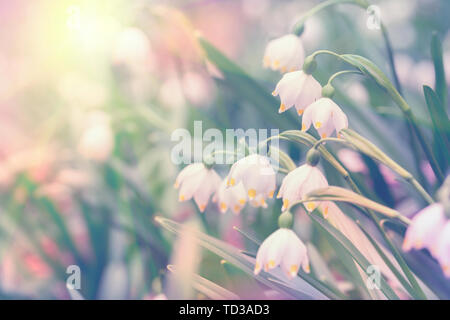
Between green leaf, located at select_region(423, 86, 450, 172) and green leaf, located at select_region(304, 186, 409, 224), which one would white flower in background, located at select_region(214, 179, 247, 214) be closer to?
green leaf, located at select_region(304, 186, 409, 224)

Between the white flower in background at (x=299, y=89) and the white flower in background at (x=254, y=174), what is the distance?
8cm

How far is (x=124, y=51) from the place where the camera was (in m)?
0.78

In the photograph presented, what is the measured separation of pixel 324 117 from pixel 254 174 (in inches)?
3.8

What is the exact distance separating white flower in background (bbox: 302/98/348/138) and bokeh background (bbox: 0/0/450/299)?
0.15m

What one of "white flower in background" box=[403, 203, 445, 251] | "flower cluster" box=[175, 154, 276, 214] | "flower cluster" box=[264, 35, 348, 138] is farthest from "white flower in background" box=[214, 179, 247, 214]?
"white flower in background" box=[403, 203, 445, 251]

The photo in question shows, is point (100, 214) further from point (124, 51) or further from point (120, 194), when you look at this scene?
point (124, 51)

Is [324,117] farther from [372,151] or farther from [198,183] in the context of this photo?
[198,183]

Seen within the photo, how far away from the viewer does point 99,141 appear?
802 millimetres

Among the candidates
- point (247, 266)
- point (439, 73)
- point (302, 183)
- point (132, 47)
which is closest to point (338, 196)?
point (302, 183)

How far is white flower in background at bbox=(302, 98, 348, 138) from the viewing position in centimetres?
47

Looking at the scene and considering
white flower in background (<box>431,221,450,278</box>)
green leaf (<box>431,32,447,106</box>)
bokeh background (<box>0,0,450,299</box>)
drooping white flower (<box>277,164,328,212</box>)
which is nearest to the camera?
white flower in background (<box>431,221,450,278</box>)

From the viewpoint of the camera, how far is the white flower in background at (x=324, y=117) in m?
0.47

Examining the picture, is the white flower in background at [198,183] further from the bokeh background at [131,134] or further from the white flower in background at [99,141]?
the white flower in background at [99,141]
